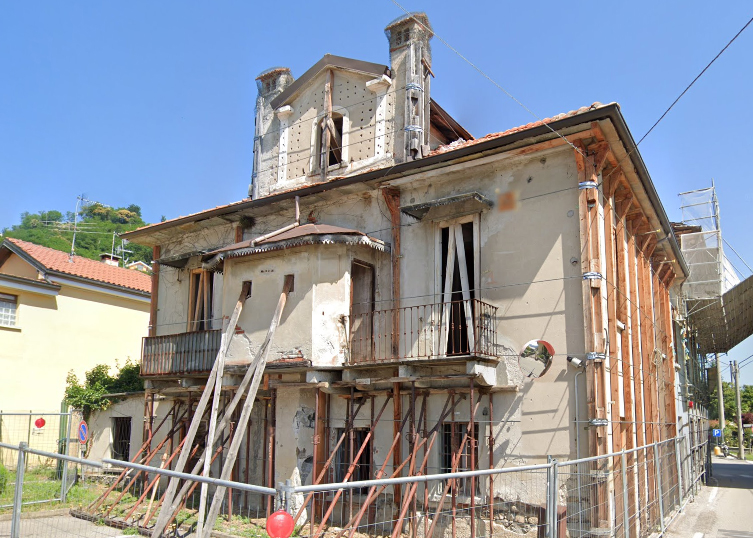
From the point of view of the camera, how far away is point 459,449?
10961 mm

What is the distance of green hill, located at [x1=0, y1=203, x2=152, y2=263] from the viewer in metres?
56.1

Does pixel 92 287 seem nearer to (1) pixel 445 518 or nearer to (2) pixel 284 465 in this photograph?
(2) pixel 284 465

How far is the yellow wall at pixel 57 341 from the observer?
20.1 metres

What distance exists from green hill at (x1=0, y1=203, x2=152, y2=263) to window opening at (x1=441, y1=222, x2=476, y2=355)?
130 ft

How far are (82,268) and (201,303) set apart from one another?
899cm

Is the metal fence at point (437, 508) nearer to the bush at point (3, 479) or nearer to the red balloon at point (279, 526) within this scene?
the bush at point (3, 479)

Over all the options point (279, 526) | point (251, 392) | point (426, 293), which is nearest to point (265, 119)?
point (426, 293)

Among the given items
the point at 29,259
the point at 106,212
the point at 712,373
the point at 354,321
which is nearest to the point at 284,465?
the point at 354,321

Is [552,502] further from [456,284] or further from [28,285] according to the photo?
[28,285]

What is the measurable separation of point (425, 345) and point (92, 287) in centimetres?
1462

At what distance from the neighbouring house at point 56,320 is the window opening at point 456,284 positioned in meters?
14.3

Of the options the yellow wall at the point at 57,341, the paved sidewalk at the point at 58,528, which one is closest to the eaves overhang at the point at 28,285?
the yellow wall at the point at 57,341

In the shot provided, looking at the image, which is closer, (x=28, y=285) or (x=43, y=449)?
(x=43, y=449)

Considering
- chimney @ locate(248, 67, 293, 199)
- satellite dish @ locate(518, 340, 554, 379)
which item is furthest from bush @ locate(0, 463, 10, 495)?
satellite dish @ locate(518, 340, 554, 379)
